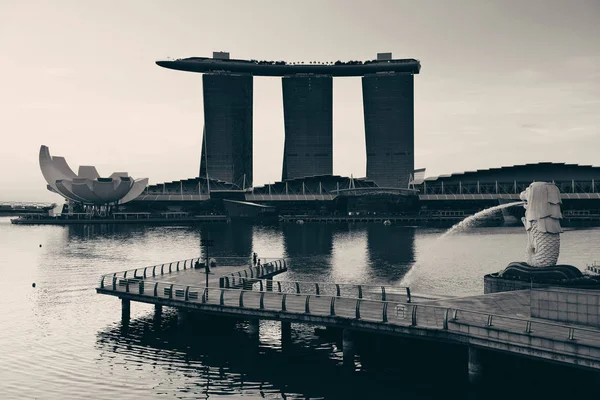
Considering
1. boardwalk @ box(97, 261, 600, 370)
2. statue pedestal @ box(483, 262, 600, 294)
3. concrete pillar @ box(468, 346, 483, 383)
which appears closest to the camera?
boardwalk @ box(97, 261, 600, 370)

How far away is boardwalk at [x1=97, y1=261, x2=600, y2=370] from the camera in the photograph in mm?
35000

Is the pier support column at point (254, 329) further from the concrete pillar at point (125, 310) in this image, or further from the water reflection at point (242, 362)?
the concrete pillar at point (125, 310)

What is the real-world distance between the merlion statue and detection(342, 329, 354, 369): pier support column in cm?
1790

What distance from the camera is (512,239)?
146m

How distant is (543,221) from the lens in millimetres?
52906

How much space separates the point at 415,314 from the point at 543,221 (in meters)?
17.1

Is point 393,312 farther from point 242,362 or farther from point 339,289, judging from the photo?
point 339,289

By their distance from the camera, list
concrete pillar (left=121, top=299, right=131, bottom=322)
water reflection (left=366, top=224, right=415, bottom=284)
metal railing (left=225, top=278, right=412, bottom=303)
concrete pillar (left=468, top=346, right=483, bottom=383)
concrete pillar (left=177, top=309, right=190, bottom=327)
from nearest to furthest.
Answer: concrete pillar (left=468, top=346, right=483, bottom=383), metal railing (left=225, top=278, right=412, bottom=303), concrete pillar (left=177, top=309, right=190, bottom=327), concrete pillar (left=121, top=299, right=131, bottom=322), water reflection (left=366, top=224, right=415, bottom=284)

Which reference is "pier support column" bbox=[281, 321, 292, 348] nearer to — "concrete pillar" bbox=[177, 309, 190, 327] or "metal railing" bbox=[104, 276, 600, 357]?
"metal railing" bbox=[104, 276, 600, 357]

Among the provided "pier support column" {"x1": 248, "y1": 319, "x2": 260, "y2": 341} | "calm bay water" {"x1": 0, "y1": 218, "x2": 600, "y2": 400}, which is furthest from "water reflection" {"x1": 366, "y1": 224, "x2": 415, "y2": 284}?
"pier support column" {"x1": 248, "y1": 319, "x2": 260, "y2": 341}

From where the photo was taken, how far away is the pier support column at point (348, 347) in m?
43.7

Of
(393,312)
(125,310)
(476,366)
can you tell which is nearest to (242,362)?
(393,312)

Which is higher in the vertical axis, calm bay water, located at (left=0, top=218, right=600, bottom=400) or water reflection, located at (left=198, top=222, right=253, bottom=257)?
water reflection, located at (left=198, top=222, right=253, bottom=257)

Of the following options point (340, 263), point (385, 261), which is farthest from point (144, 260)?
point (385, 261)
